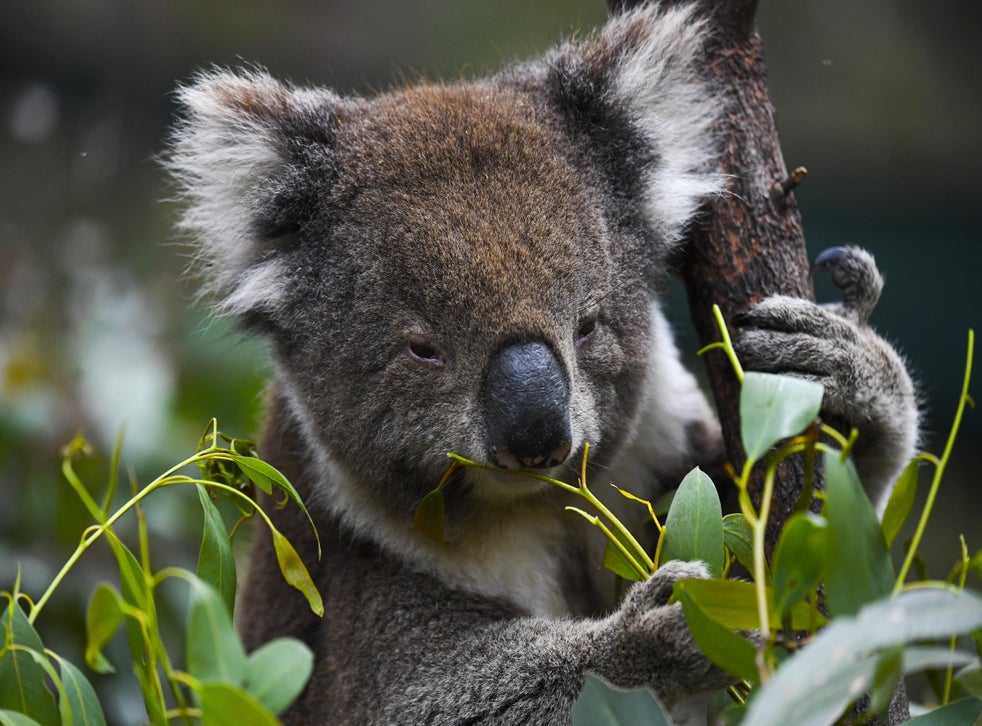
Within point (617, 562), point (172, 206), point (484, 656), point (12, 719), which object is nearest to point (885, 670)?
point (617, 562)

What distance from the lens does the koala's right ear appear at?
2367mm

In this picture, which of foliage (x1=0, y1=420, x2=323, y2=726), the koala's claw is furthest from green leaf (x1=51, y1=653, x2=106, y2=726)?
the koala's claw

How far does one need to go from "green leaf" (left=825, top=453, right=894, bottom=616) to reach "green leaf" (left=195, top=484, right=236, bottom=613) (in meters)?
0.86

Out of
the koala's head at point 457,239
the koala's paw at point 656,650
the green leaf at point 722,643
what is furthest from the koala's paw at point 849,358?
the green leaf at point 722,643

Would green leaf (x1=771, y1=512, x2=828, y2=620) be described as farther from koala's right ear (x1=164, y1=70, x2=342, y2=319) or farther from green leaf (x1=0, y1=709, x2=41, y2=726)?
koala's right ear (x1=164, y1=70, x2=342, y2=319)

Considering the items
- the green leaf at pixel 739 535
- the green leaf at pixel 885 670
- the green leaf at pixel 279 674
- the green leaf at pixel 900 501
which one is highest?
the green leaf at pixel 279 674

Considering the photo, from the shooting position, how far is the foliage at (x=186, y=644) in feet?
3.76

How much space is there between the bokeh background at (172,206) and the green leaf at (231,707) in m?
1.73

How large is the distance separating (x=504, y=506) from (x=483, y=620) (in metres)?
0.26

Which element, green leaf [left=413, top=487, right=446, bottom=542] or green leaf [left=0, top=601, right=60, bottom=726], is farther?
green leaf [left=413, top=487, right=446, bottom=542]

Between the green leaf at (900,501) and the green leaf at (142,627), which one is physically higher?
the green leaf at (142,627)

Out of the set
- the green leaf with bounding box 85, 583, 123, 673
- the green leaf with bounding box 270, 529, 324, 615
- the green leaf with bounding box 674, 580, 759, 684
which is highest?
the green leaf with bounding box 85, 583, 123, 673

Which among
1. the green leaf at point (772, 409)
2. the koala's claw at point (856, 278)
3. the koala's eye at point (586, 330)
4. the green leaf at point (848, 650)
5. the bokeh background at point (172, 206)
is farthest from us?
the bokeh background at point (172, 206)

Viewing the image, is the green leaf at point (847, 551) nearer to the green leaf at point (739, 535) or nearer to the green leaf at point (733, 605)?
the green leaf at point (733, 605)
